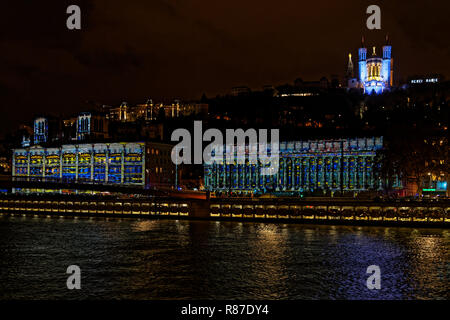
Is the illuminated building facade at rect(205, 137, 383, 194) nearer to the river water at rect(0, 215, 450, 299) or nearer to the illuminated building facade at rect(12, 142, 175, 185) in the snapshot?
the illuminated building facade at rect(12, 142, 175, 185)

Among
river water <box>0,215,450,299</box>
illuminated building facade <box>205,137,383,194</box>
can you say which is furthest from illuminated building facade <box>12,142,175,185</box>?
river water <box>0,215,450,299</box>

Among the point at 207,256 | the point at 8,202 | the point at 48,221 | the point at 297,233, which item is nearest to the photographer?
the point at 207,256

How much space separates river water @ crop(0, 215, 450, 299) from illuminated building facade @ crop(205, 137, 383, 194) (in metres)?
74.1

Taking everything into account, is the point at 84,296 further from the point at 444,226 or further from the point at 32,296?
the point at 444,226

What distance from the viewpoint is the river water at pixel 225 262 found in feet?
93.1

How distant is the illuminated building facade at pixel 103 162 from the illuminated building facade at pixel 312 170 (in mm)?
17819

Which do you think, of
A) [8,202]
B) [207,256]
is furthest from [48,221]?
[207,256]

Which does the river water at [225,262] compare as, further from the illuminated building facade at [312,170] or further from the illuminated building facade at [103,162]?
the illuminated building facade at [103,162]

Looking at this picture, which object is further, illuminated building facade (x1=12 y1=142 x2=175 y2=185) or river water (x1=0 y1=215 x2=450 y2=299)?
illuminated building facade (x1=12 y1=142 x2=175 y2=185)

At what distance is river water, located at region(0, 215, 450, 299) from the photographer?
2839 centimetres

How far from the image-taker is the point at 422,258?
37.7 m

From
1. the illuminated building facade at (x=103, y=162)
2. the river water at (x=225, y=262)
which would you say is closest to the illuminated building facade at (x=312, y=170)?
the illuminated building facade at (x=103, y=162)

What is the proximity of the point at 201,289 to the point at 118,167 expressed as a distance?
134639mm

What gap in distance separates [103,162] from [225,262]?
131 meters
